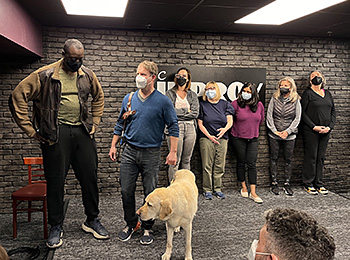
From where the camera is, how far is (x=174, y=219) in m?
2.81

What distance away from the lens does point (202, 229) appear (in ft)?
12.6

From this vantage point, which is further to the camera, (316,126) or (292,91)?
(316,126)

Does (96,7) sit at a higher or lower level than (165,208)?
higher

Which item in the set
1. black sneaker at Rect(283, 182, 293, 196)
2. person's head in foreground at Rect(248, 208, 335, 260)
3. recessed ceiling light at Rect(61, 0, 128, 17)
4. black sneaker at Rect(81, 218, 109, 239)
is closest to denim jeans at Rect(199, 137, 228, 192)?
black sneaker at Rect(283, 182, 293, 196)

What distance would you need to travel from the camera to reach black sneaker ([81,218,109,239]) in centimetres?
354

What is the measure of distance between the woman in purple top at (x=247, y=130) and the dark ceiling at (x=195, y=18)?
3.28ft

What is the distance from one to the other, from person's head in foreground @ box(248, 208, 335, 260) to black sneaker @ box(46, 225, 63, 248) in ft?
8.22

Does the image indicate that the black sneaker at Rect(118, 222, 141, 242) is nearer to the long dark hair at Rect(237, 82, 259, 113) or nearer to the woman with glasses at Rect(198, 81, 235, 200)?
the woman with glasses at Rect(198, 81, 235, 200)

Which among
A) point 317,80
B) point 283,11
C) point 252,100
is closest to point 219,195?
point 252,100

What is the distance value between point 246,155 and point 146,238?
232 cm

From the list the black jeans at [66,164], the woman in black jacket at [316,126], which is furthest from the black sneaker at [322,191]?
the black jeans at [66,164]

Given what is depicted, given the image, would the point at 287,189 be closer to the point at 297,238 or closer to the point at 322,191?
the point at 322,191

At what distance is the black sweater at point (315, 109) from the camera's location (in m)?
5.36

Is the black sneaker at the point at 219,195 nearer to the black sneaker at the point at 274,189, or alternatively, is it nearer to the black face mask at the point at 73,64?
the black sneaker at the point at 274,189
